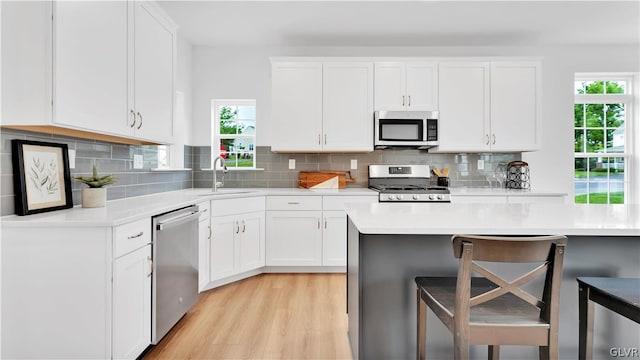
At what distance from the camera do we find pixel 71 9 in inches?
64.2

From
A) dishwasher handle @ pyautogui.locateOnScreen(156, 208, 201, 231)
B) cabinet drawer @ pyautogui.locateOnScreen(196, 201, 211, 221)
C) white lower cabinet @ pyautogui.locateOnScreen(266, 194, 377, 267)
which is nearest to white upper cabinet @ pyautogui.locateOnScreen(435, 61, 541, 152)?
white lower cabinet @ pyautogui.locateOnScreen(266, 194, 377, 267)

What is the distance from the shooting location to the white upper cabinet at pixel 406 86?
3682 millimetres

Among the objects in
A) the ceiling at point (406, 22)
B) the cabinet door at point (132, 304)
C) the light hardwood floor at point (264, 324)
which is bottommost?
the light hardwood floor at point (264, 324)

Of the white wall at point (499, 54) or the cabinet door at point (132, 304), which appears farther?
the white wall at point (499, 54)

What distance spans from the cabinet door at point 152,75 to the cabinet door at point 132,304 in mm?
938

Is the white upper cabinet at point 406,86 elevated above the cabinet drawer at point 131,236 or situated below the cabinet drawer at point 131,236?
above

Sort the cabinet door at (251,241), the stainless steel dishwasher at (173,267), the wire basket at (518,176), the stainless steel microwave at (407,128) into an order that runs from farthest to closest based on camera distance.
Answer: the wire basket at (518,176) < the stainless steel microwave at (407,128) < the cabinet door at (251,241) < the stainless steel dishwasher at (173,267)

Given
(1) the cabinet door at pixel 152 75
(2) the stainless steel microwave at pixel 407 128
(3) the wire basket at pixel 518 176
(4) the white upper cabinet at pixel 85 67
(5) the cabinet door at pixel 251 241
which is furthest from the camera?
(3) the wire basket at pixel 518 176

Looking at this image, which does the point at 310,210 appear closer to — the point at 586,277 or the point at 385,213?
the point at 385,213

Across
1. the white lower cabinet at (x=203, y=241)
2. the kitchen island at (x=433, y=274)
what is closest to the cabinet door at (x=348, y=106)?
the white lower cabinet at (x=203, y=241)

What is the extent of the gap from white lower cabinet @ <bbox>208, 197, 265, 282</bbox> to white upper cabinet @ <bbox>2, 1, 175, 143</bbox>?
915 millimetres

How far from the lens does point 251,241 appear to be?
3365mm

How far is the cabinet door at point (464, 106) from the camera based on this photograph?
369 cm

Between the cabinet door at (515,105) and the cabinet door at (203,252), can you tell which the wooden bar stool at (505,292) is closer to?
the cabinet door at (203,252)
